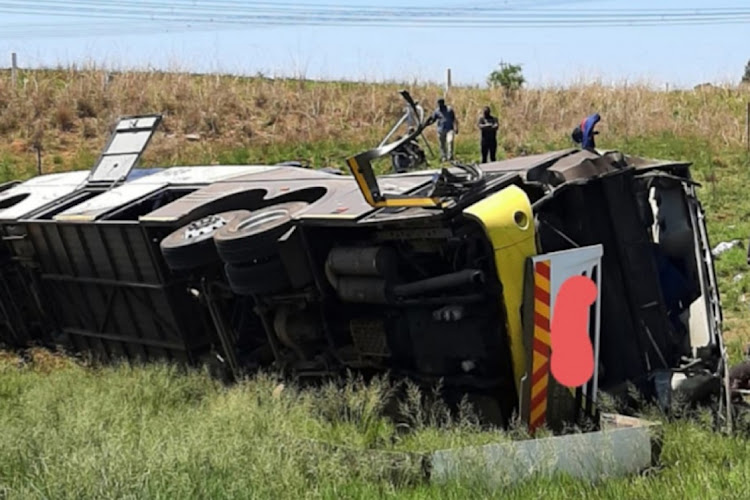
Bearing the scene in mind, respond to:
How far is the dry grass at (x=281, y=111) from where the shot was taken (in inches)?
891

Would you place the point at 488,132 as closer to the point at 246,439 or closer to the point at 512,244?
the point at 512,244

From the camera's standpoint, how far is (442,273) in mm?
5887

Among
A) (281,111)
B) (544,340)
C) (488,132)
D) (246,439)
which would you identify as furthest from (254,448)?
(281,111)

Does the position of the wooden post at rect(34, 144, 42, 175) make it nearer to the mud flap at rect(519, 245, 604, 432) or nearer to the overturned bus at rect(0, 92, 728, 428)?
the overturned bus at rect(0, 92, 728, 428)

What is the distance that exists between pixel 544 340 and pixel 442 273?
2.46 feet

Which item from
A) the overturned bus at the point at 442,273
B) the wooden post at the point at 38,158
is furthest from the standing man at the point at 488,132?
the overturned bus at the point at 442,273

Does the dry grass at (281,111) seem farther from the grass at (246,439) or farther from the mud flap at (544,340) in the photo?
the mud flap at (544,340)

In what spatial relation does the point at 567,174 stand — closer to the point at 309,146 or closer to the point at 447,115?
the point at 447,115

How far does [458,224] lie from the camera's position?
5562 mm

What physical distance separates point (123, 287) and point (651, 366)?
391 cm

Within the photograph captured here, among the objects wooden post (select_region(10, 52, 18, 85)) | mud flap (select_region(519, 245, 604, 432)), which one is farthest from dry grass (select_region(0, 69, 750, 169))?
mud flap (select_region(519, 245, 604, 432))

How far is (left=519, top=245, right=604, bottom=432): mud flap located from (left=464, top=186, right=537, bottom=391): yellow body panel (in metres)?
0.04

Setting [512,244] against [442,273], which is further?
[442,273]

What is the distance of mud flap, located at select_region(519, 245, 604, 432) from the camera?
5457mm
